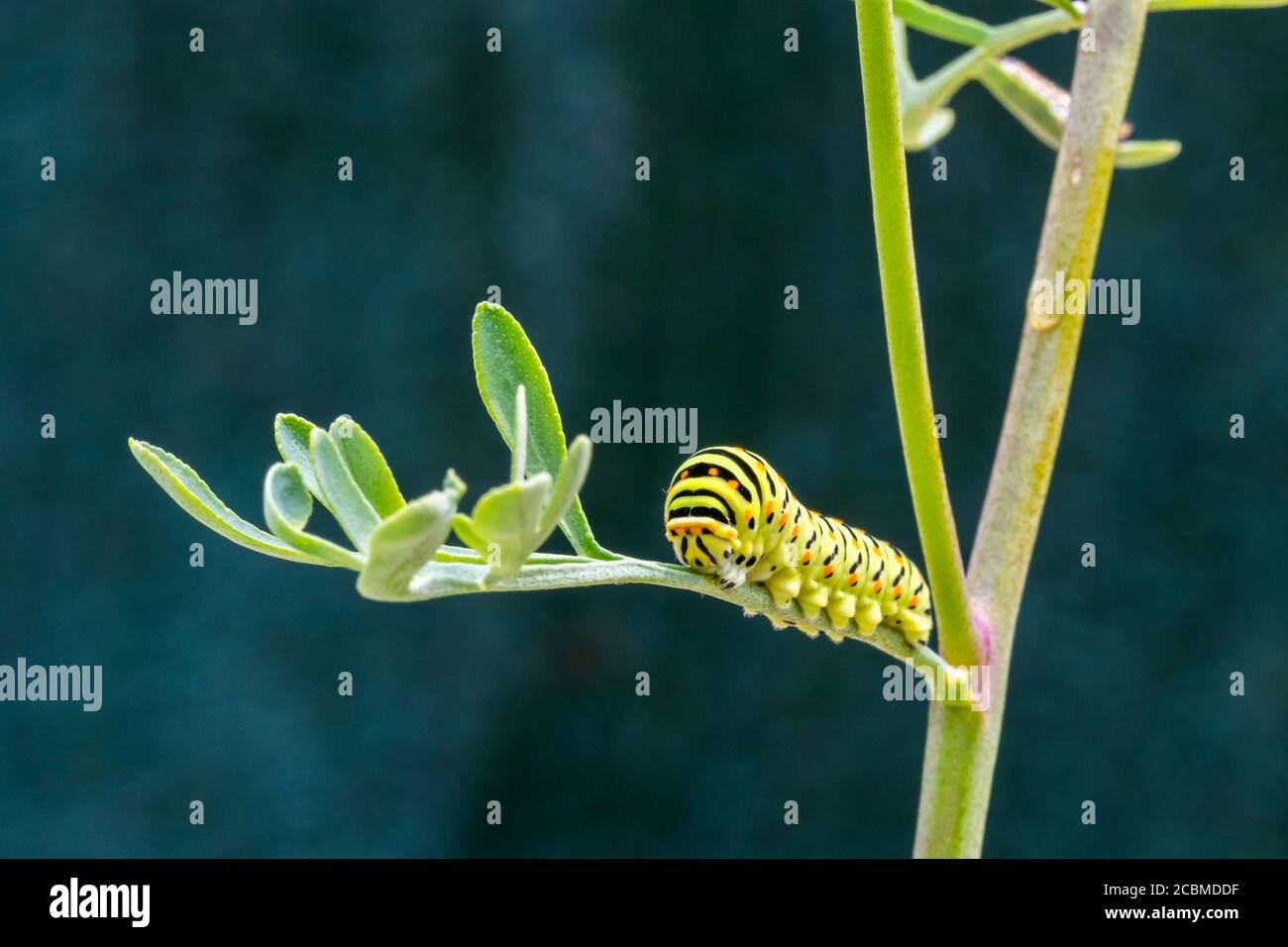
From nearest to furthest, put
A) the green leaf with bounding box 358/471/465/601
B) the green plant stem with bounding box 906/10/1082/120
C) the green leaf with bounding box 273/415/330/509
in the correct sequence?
the green leaf with bounding box 358/471/465/601 < the green leaf with bounding box 273/415/330/509 < the green plant stem with bounding box 906/10/1082/120

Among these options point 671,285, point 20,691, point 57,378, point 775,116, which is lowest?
point 20,691

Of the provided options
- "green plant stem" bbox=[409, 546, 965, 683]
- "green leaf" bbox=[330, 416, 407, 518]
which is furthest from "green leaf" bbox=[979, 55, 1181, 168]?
"green leaf" bbox=[330, 416, 407, 518]

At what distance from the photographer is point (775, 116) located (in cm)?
325

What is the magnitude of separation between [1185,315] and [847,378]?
866 millimetres

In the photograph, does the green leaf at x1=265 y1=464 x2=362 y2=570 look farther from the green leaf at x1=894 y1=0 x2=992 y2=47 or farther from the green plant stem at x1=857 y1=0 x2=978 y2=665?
the green leaf at x1=894 y1=0 x2=992 y2=47

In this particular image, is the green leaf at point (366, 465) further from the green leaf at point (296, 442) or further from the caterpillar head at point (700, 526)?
the caterpillar head at point (700, 526)

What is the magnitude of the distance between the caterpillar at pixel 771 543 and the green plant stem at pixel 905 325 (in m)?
0.08

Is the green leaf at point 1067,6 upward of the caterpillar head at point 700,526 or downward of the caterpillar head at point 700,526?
upward

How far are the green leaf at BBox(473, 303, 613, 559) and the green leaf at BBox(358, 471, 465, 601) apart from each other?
8cm

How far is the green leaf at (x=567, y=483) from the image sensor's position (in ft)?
1.23

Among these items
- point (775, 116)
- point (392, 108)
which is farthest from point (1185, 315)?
point (392, 108)

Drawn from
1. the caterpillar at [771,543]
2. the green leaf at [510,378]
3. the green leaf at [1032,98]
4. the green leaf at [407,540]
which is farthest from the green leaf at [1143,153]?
the green leaf at [407,540]

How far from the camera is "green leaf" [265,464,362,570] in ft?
1.35

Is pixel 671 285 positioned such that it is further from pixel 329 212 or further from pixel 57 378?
pixel 57 378
